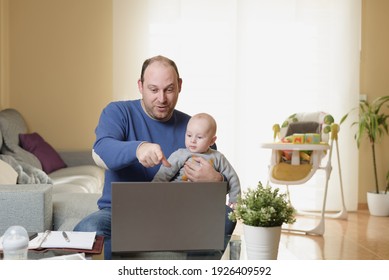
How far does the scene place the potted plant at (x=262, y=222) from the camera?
4.86 ft

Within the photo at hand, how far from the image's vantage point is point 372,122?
4852 mm

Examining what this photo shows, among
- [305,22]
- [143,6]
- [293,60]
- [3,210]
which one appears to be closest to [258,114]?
[293,60]

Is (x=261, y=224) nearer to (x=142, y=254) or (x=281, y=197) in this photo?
(x=281, y=197)

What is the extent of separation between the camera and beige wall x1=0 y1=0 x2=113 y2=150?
4.89m

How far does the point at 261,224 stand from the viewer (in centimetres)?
149

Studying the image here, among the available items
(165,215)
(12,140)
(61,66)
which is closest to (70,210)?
(165,215)

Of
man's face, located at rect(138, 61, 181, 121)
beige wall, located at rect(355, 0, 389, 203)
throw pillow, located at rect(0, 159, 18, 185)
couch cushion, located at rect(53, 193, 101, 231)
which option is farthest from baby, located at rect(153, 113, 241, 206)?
beige wall, located at rect(355, 0, 389, 203)

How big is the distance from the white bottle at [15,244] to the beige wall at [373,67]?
4237 millimetres

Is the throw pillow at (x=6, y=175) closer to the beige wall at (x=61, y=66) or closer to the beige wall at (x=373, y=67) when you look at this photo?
the beige wall at (x=61, y=66)

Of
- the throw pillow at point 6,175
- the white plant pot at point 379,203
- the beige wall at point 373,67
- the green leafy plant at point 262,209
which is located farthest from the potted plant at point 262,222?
the beige wall at point 373,67

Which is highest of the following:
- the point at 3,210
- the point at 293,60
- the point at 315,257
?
the point at 293,60

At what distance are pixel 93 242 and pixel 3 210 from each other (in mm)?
775

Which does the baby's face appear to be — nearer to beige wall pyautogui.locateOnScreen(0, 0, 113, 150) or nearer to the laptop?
the laptop

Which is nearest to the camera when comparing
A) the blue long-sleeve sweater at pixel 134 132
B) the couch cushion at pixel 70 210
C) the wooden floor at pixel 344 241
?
the blue long-sleeve sweater at pixel 134 132
